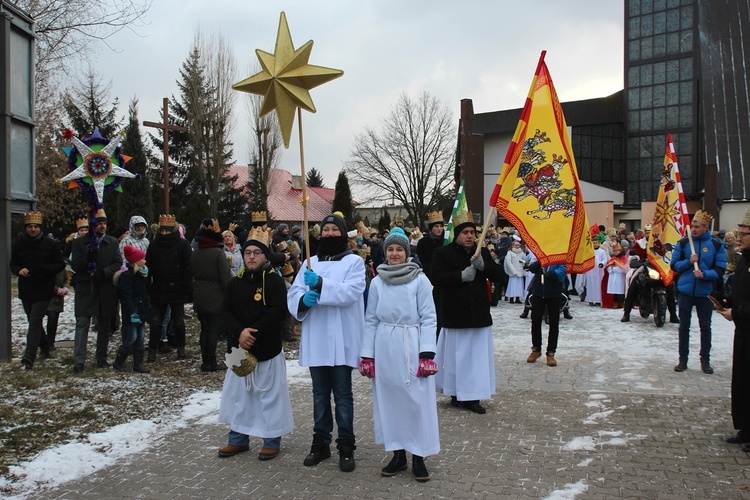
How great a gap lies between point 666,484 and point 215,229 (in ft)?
21.3

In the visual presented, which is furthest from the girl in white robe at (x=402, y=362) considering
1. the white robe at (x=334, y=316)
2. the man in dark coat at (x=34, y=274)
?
the man in dark coat at (x=34, y=274)

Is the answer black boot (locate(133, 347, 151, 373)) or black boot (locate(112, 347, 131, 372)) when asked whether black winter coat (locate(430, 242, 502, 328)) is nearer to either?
black boot (locate(133, 347, 151, 373))

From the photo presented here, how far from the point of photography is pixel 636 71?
3853 cm

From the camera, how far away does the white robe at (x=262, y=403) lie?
5.39 meters

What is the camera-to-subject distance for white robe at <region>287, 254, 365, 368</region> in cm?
519

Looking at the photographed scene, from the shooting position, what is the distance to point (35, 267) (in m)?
8.48

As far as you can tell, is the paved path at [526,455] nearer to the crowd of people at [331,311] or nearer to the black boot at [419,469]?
the black boot at [419,469]

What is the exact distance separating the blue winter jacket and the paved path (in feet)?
3.85

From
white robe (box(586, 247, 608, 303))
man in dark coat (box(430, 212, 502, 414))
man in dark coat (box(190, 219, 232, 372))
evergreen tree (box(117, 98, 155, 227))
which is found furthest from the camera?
evergreen tree (box(117, 98, 155, 227))

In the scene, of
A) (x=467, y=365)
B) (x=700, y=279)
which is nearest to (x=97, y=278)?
(x=467, y=365)

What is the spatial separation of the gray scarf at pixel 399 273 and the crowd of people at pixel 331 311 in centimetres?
1

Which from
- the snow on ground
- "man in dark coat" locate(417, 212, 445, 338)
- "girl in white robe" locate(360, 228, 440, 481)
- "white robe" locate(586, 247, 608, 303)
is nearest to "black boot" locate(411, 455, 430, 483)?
"girl in white robe" locate(360, 228, 440, 481)

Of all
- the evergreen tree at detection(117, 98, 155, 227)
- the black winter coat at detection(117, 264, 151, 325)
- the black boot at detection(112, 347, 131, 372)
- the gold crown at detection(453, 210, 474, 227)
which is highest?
the evergreen tree at detection(117, 98, 155, 227)

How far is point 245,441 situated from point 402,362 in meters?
1.67
